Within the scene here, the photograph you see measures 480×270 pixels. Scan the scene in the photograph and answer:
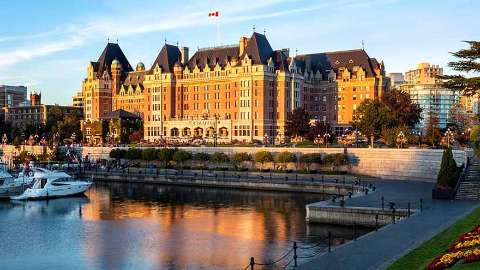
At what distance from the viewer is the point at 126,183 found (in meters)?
80.6

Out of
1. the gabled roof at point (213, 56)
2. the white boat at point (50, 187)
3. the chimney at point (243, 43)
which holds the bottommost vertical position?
the white boat at point (50, 187)

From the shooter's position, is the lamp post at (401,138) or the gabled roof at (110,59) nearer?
the lamp post at (401,138)

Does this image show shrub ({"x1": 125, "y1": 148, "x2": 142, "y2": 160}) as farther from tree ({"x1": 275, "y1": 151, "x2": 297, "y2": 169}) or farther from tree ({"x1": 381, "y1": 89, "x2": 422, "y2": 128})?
tree ({"x1": 381, "y1": 89, "x2": 422, "y2": 128})

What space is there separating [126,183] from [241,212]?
3437 centimetres

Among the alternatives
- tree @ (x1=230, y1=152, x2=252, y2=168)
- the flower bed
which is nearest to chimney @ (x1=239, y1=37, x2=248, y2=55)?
tree @ (x1=230, y1=152, x2=252, y2=168)

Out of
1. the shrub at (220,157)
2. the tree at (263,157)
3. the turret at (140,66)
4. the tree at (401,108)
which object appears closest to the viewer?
the tree at (263,157)

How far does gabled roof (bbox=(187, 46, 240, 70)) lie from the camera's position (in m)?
127

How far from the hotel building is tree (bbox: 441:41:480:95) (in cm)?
8409

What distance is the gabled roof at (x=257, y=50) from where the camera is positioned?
119250 mm

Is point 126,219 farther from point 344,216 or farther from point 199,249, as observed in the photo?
point 344,216

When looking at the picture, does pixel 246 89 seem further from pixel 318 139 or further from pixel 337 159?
pixel 337 159

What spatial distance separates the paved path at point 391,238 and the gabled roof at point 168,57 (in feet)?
314

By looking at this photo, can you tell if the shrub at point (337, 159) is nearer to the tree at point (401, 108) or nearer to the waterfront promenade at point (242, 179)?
the waterfront promenade at point (242, 179)

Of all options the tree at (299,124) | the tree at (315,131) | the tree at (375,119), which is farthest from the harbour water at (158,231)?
the tree at (315,131)
